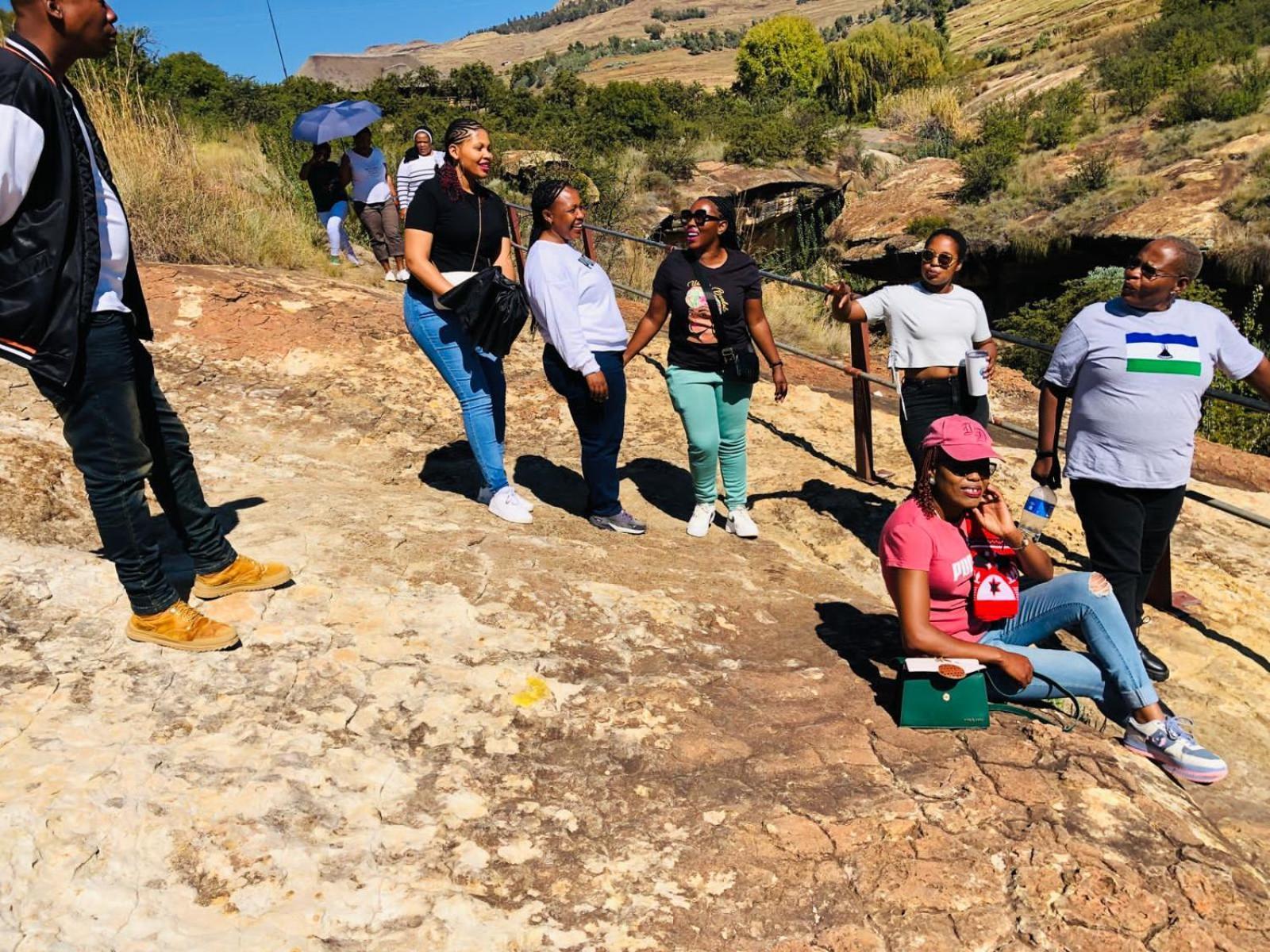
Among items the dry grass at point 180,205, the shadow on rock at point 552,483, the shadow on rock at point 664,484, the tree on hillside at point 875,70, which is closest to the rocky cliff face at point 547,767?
the shadow on rock at point 552,483

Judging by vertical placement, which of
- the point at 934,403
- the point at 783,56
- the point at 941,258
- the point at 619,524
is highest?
the point at 783,56

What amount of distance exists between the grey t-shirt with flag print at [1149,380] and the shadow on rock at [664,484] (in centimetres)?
220

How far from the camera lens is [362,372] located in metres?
6.45

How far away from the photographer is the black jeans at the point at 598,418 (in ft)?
14.6

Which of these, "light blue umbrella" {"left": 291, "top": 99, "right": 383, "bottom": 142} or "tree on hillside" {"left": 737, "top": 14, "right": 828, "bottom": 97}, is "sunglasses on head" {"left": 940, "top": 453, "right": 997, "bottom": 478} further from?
"tree on hillside" {"left": 737, "top": 14, "right": 828, "bottom": 97}

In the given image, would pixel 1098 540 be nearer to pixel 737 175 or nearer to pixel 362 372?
pixel 362 372

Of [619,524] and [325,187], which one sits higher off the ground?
[325,187]

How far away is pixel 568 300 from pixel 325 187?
6.32 metres

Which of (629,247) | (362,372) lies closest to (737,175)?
(629,247)

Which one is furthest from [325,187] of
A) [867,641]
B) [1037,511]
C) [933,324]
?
[1037,511]

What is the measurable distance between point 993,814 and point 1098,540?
1.54 meters

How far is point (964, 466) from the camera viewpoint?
304cm

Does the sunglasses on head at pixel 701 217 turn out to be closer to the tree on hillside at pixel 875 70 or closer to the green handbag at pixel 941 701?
the green handbag at pixel 941 701

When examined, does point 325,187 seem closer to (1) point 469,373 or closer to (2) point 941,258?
(1) point 469,373
